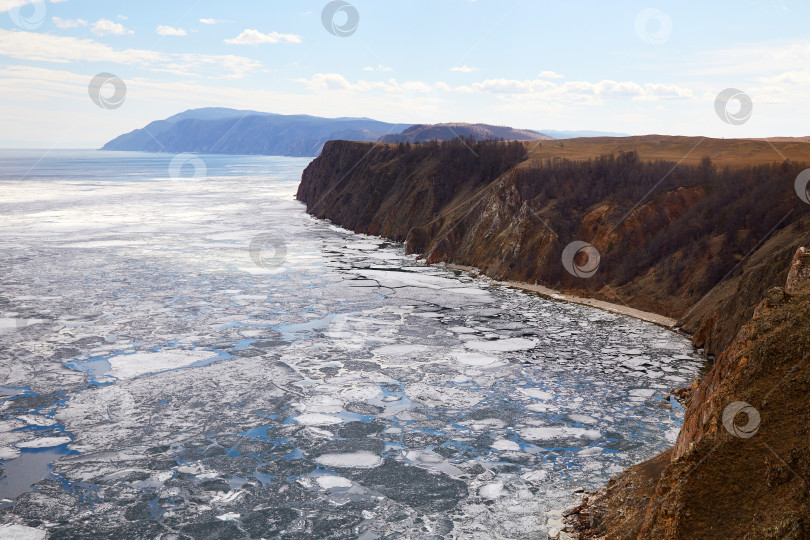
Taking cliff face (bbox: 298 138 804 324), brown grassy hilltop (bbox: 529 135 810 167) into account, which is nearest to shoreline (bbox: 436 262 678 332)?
cliff face (bbox: 298 138 804 324)

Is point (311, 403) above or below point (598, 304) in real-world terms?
below

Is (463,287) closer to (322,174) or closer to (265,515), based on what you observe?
(265,515)

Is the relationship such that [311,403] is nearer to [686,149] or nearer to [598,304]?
[598,304]

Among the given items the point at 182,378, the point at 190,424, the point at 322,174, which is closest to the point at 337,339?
the point at 182,378

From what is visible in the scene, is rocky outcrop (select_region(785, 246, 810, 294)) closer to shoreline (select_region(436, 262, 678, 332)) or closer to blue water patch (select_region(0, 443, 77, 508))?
shoreline (select_region(436, 262, 678, 332))

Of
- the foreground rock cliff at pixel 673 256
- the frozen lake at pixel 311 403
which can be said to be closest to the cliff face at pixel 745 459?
the foreground rock cliff at pixel 673 256

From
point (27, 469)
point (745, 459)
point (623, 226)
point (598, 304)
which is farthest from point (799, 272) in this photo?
point (623, 226)
